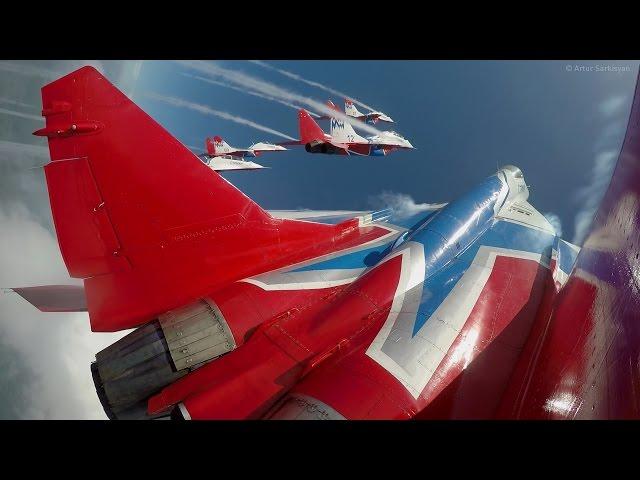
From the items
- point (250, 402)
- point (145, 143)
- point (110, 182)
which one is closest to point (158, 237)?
point (110, 182)

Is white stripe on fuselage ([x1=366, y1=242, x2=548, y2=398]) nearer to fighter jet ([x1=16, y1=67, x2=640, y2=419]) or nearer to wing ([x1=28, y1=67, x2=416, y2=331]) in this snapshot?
fighter jet ([x1=16, y1=67, x2=640, y2=419])

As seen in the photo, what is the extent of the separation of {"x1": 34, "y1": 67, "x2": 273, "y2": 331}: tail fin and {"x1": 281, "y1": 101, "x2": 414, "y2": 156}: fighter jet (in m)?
10.3

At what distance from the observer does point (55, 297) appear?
3.96 metres

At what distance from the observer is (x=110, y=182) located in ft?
9.79

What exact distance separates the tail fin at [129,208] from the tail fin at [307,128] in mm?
10187

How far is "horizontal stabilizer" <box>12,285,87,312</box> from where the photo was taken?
3.75m

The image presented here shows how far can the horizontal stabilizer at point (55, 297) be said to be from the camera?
375 centimetres

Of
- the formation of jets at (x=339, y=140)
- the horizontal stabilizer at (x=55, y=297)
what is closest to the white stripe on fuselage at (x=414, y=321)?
the horizontal stabilizer at (x=55, y=297)

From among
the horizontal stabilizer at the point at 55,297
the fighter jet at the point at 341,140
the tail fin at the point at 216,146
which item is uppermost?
the fighter jet at the point at 341,140

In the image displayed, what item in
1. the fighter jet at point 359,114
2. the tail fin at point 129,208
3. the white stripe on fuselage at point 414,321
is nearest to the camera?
the white stripe on fuselage at point 414,321

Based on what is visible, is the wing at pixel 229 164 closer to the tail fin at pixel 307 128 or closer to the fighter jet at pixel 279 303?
the tail fin at pixel 307 128

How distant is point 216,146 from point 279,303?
20.9 m

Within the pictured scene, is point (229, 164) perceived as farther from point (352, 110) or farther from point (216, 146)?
point (352, 110)

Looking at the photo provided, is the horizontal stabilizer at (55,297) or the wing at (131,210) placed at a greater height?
the wing at (131,210)
